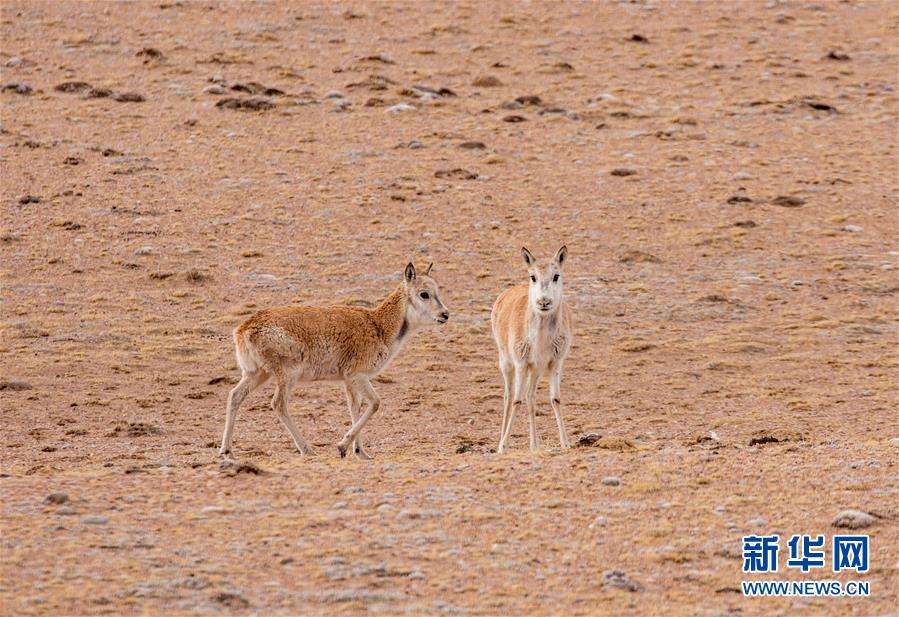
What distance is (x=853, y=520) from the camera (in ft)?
32.5

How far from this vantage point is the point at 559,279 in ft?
47.5

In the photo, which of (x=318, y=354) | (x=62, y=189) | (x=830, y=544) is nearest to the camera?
(x=830, y=544)

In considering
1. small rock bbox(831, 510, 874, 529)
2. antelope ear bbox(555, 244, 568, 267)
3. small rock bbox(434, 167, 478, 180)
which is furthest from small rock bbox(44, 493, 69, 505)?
small rock bbox(434, 167, 478, 180)

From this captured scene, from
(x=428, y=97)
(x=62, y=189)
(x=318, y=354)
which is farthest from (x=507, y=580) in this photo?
(x=428, y=97)

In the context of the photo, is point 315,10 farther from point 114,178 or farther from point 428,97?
point 114,178

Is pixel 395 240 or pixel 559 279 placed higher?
pixel 559 279

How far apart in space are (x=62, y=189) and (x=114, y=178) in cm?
102

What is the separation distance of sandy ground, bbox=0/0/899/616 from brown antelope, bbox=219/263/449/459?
57cm

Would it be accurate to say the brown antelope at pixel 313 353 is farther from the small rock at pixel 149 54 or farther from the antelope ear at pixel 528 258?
the small rock at pixel 149 54

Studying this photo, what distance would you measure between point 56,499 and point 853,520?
17.9 feet

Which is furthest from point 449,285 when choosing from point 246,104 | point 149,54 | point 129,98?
point 149,54

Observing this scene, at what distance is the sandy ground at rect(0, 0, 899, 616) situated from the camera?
9.38 metres

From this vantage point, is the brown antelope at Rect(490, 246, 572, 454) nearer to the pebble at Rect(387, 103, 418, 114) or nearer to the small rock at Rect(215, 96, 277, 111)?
the pebble at Rect(387, 103, 418, 114)

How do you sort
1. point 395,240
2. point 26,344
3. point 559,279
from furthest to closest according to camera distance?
point 395,240, point 26,344, point 559,279
